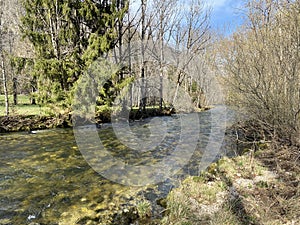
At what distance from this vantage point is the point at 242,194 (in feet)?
12.4

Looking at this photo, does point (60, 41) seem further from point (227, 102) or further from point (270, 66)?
point (270, 66)

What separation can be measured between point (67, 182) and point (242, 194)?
11.8ft

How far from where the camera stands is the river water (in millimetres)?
3553

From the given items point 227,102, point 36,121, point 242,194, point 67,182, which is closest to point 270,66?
point 227,102

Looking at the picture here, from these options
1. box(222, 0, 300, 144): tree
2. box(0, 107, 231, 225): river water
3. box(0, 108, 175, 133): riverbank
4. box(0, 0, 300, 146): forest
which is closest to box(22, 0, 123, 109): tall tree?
box(0, 0, 300, 146): forest

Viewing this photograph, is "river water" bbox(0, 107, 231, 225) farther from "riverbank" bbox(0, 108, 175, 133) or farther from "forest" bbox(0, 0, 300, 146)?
"forest" bbox(0, 0, 300, 146)

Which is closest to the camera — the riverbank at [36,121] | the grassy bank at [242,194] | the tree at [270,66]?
the grassy bank at [242,194]

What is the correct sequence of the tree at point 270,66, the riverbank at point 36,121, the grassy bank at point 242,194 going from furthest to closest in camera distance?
the riverbank at point 36,121
the tree at point 270,66
the grassy bank at point 242,194

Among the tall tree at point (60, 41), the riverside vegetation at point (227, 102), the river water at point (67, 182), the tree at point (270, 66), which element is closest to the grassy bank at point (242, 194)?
the riverside vegetation at point (227, 102)

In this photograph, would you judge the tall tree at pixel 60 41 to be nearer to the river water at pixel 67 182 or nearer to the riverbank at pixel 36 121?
the riverbank at pixel 36 121

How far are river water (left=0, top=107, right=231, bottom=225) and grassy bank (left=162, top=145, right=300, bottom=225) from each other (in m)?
0.50

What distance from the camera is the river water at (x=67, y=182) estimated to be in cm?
355

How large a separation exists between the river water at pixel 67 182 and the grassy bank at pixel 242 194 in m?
0.50

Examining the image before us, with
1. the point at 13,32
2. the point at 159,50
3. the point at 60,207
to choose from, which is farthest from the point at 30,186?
the point at 159,50
